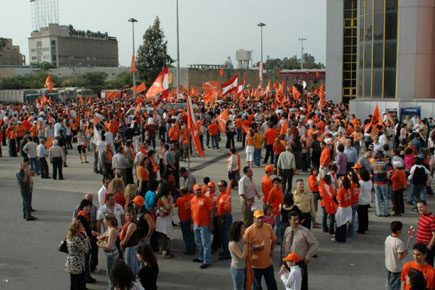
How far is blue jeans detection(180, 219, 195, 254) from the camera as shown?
9516 mm

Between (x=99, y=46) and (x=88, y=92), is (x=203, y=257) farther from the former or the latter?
(x=99, y=46)

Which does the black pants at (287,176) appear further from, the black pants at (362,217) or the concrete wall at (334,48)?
the concrete wall at (334,48)

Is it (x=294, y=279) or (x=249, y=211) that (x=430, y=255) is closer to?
(x=294, y=279)

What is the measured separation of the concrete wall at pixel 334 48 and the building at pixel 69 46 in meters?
151

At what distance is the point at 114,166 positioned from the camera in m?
14.0

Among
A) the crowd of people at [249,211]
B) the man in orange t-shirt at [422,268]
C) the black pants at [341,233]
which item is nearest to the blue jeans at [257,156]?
the crowd of people at [249,211]

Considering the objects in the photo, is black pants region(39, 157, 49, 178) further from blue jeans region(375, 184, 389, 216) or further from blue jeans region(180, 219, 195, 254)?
blue jeans region(375, 184, 389, 216)

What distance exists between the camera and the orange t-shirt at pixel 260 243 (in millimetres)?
7074

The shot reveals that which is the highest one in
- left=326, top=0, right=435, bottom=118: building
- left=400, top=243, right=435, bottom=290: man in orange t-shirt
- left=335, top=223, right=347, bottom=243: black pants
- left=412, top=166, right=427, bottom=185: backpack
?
left=326, top=0, right=435, bottom=118: building

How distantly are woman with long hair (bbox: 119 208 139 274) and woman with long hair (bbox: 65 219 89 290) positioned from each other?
584mm

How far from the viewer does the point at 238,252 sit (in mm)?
6891

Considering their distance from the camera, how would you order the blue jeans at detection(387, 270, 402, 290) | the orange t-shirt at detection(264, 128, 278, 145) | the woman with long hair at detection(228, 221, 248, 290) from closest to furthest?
the woman with long hair at detection(228, 221, 248, 290)
the blue jeans at detection(387, 270, 402, 290)
the orange t-shirt at detection(264, 128, 278, 145)

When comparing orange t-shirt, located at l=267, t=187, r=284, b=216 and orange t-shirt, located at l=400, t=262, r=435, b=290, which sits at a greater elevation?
orange t-shirt, located at l=267, t=187, r=284, b=216

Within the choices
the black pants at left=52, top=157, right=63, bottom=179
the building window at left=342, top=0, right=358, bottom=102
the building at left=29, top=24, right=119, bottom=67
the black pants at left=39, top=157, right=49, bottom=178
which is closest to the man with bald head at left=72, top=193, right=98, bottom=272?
the black pants at left=52, top=157, right=63, bottom=179
